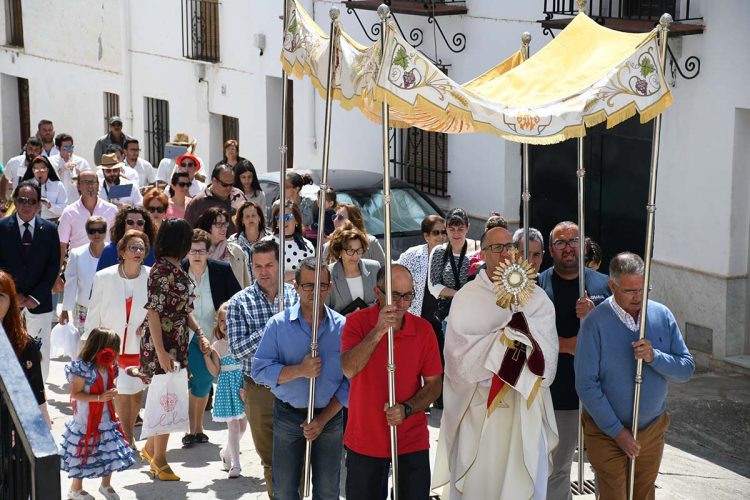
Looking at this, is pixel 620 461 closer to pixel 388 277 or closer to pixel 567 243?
pixel 567 243

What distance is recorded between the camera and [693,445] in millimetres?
9148

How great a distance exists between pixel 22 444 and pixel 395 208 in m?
10.0

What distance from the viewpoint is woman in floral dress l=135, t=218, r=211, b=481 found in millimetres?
8047

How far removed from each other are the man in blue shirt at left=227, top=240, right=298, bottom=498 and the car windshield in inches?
217

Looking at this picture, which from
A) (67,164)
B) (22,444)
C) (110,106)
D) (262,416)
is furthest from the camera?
(110,106)

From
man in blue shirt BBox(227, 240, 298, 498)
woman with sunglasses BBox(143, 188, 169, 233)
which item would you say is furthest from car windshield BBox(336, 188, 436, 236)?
man in blue shirt BBox(227, 240, 298, 498)

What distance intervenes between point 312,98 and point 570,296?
36.6ft

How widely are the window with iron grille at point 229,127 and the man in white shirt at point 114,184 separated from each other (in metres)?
7.47

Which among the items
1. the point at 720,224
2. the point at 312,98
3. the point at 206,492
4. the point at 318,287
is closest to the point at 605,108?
the point at 318,287

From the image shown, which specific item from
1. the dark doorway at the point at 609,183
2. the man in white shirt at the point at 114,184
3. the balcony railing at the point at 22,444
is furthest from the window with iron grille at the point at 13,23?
the balcony railing at the point at 22,444

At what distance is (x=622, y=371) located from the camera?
6.39m

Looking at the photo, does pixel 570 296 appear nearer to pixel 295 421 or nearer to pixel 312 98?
pixel 295 421

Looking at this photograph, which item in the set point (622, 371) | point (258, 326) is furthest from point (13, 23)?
point (622, 371)

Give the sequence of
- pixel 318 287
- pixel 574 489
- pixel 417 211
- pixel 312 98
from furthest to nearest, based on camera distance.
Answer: pixel 312 98, pixel 417 211, pixel 574 489, pixel 318 287
